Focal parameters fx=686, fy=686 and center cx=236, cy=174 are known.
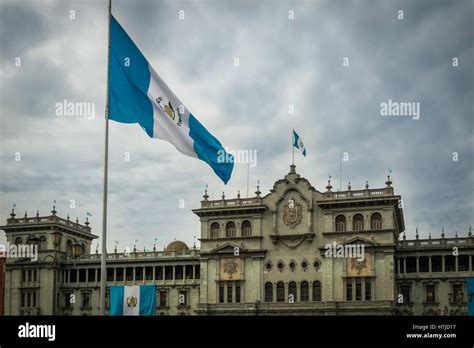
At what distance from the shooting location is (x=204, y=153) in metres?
27.6

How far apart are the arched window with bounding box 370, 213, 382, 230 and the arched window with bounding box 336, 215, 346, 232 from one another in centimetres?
336

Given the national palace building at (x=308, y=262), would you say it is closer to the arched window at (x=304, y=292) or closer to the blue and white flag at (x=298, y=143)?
the arched window at (x=304, y=292)

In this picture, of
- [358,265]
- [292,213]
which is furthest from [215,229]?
[358,265]

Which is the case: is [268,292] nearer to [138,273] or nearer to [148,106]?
[138,273]

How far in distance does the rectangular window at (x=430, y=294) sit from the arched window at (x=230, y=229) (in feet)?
80.8

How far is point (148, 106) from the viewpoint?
1053 inches

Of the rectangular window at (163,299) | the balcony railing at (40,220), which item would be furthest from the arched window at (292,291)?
the balcony railing at (40,220)

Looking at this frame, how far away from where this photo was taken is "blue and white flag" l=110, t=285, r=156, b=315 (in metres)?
77.0

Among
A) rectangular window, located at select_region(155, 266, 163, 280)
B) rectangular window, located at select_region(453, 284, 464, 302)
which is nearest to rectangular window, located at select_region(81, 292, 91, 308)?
rectangular window, located at select_region(155, 266, 163, 280)

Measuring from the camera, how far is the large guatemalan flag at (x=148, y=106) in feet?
85.2

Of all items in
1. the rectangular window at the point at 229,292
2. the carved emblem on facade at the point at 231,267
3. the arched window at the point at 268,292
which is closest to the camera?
the arched window at the point at 268,292

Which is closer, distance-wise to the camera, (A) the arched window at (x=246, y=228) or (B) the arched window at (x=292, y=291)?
(B) the arched window at (x=292, y=291)

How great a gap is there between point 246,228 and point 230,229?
2123 mm
